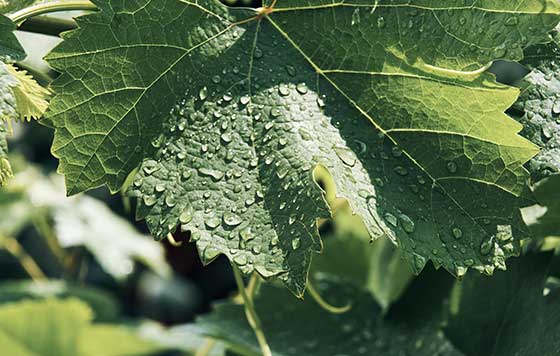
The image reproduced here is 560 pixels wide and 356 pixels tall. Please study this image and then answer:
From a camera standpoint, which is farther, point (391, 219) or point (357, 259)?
point (357, 259)

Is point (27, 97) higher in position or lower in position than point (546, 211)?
higher

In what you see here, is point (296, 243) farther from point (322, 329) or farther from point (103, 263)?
point (103, 263)

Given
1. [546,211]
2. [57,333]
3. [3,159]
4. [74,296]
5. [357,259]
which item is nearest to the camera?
[3,159]

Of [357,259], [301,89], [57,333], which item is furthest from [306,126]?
[57,333]

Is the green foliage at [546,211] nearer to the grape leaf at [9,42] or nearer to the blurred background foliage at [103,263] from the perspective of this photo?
the blurred background foliage at [103,263]

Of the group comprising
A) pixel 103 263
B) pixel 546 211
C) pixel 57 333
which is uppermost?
pixel 546 211

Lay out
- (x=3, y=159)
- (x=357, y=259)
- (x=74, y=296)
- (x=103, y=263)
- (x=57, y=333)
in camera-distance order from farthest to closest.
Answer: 1. (x=103, y=263)
2. (x=74, y=296)
3. (x=57, y=333)
4. (x=357, y=259)
5. (x=3, y=159)

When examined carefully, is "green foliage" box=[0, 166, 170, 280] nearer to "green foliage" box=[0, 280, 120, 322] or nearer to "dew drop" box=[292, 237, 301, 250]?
"green foliage" box=[0, 280, 120, 322]
